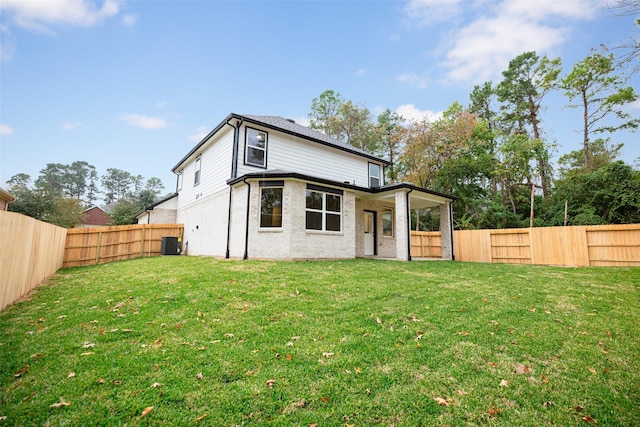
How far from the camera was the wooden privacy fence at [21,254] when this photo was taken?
4.65 metres

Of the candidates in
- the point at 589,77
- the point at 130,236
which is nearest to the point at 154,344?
the point at 130,236

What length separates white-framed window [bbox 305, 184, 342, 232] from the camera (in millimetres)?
10547

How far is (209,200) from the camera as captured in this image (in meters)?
12.8

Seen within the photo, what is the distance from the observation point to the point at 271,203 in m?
10.2

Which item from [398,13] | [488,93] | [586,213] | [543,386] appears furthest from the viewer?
[488,93]

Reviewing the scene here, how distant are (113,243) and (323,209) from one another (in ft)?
31.9

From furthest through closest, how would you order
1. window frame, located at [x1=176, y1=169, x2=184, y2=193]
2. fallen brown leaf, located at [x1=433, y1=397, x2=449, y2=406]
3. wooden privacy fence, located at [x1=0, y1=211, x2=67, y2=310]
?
1. window frame, located at [x1=176, y1=169, x2=184, y2=193]
2. wooden privacy fence, located at [x1=0, y1=211, x2=67, y2=310]
3. fallen brown leaf, located at [x1=433, y1=397, x2=449, y2=406]

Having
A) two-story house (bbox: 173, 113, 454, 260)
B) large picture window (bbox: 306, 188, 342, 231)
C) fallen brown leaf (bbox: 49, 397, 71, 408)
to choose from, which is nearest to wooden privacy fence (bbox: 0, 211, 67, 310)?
fallen brown leaf (bbox: 49, 397, 71, 408)

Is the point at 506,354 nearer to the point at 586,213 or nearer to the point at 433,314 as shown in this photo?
the point at 433,314

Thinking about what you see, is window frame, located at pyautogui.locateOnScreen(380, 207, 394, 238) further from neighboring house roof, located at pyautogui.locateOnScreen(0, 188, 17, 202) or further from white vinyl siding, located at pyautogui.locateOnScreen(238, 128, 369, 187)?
neighboring house roof, located at pyautogui.locateOnScreen(0, 188, 17, 202)

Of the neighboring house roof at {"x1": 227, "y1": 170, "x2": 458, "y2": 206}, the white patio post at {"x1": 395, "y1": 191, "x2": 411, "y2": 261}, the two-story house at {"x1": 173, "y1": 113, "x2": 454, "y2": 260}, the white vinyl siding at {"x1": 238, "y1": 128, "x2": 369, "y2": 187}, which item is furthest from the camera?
the white vinyl siding at {"x1": 238, "y1": 128, "x2": 369, "y2": 187}

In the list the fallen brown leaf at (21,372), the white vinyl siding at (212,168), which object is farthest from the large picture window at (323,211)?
the fallen brown leaf at (21,372)

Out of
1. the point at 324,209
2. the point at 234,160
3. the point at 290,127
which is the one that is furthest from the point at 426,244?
the point at 234,160

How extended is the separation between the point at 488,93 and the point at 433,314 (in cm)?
3087
